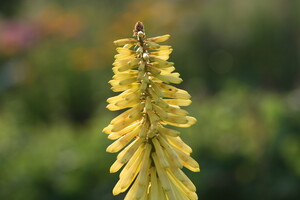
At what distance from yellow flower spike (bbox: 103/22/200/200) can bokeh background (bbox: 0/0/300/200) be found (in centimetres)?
330

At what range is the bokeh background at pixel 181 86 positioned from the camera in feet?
18.5

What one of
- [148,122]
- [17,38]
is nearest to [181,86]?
[17,38]

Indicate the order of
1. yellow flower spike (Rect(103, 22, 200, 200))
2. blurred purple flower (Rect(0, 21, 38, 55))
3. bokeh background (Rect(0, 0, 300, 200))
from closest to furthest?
yellow flower spike (Rect(103, 22, 200, 200)), bokeh background (Rect(0, 0, 300, 200)), blurred purple flower (Rect(0, 21, 38, 55))

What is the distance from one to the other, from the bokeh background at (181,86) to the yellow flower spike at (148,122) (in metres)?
3.30

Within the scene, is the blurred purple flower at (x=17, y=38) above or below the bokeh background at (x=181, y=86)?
above

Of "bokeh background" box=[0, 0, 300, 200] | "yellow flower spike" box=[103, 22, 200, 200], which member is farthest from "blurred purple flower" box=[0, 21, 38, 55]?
"yellow flower spike" box=[103, 22, 200, 200]

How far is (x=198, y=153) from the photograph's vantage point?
5.88 metres

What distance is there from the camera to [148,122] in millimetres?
2023

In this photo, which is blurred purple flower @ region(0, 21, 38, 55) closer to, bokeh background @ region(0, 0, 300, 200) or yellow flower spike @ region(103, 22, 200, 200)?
bokeh background @ region(0, 0, 300, 200)

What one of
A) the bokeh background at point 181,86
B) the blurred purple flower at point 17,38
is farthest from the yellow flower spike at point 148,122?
the blurred purple flower at point 17,38

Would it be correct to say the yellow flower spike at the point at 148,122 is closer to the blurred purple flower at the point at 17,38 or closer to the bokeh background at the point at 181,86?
the bokeh background at the point at 181,86

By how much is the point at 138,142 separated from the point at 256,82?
7.45 meters

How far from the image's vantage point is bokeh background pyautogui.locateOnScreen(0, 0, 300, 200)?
222 inches

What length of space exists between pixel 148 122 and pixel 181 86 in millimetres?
7304
